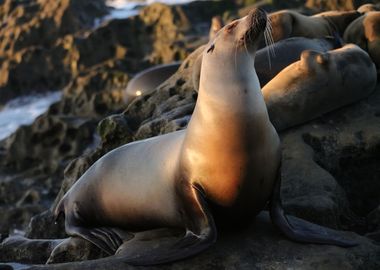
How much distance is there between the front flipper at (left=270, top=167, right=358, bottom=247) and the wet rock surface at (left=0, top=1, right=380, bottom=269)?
6 centimetres

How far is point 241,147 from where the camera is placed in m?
3.90

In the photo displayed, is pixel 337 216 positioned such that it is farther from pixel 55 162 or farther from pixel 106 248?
pixel 55 162

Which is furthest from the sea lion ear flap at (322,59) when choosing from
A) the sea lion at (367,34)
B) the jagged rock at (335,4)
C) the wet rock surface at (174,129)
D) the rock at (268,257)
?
the jagged rock at (335,4)

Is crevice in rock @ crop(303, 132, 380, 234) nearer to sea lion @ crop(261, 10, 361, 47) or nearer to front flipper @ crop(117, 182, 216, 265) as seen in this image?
front flipper @ crop(117, 182, 216, 265)

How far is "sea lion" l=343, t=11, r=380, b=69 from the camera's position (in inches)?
310

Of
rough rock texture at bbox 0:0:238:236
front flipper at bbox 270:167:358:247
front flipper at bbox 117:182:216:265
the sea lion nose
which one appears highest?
the sea lion nose

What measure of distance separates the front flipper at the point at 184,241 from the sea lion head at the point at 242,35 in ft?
3.13

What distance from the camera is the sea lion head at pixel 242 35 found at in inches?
159

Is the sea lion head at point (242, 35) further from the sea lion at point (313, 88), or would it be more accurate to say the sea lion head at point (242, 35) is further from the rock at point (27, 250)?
the rock at point (27, 250)

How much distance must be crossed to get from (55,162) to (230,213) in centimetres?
853

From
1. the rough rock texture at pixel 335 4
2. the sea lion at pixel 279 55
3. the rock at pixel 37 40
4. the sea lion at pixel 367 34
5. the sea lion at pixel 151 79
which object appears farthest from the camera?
the rock at pixel 37 40

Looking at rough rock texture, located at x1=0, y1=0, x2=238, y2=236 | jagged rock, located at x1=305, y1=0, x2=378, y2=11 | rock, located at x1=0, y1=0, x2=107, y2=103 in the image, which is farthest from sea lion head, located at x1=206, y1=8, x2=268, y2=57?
rock, located at x1=0, y1=0, x2=107, y2=103

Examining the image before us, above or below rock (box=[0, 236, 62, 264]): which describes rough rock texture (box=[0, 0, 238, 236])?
below

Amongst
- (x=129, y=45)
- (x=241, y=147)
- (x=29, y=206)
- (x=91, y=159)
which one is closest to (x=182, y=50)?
(x=129, y=45)
